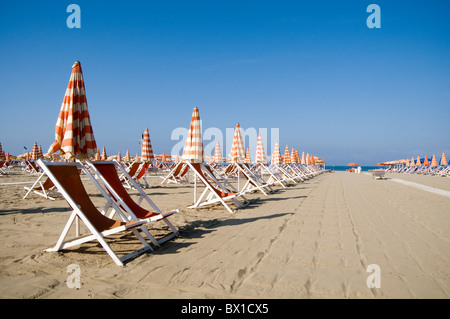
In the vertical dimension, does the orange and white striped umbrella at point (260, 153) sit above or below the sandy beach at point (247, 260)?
above

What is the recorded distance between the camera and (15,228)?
3949 mm

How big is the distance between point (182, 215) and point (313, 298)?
11.1ft

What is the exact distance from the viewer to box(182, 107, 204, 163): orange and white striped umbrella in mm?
6098

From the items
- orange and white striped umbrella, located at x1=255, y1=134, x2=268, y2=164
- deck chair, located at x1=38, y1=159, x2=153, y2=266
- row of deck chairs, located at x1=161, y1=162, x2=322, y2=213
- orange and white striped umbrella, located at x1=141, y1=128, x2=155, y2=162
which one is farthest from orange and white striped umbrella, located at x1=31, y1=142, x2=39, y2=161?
deck chair, located at x1=38, y1=159, x2=153, y2=266

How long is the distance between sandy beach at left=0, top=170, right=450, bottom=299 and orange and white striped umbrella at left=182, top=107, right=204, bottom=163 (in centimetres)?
170

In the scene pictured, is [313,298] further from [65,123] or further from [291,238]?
[65,123]

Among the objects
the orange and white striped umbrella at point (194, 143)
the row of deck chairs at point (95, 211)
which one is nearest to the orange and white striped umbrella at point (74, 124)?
the row of deck chairs at point (95, 211)

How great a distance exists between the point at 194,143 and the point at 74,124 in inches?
121

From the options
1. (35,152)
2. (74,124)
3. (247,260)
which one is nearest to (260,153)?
(74,124)

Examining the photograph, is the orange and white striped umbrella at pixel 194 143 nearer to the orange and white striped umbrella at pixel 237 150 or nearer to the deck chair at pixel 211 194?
the deck chair at pixel 211 194

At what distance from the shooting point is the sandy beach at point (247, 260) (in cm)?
211

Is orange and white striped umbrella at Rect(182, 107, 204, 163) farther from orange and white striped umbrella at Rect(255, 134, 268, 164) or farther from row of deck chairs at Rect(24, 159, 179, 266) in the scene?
orange and white striped umbrella at Rect(255, 134, 268, 164)

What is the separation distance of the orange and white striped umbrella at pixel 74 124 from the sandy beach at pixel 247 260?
3.61ft

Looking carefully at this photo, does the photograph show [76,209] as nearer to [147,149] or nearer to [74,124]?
[74,124]
